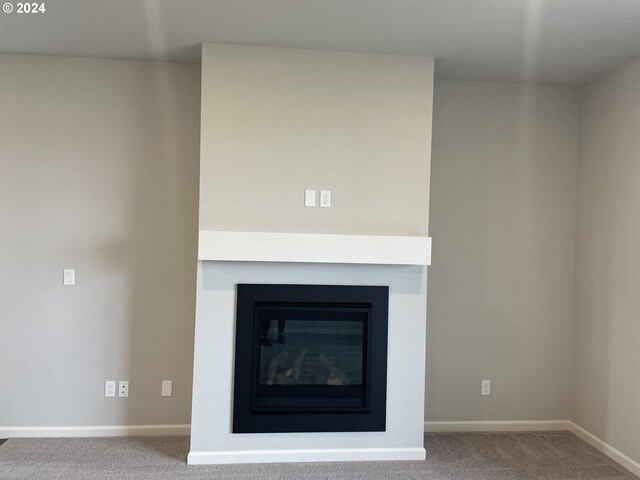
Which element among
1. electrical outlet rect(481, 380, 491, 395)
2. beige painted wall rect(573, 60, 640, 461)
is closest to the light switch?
electrical outlet rect(481, 380, 491, 395)

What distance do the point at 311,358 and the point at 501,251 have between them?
1.61 meters

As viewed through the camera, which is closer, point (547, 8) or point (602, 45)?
point (547, 8)

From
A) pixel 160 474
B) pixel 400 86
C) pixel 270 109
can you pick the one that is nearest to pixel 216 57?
pixel 270 109

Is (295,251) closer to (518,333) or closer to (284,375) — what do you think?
(284,375)

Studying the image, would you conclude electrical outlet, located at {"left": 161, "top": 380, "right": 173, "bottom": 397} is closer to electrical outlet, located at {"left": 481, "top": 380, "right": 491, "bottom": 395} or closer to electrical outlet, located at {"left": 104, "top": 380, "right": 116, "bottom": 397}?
electrical outlet, located at {"left": 104, "top": 380, "right": 116, "bottom": 397}

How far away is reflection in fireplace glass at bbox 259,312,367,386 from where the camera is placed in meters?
3.10

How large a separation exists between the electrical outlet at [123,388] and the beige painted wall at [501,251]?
6.91 ft

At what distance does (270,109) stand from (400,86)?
825mm

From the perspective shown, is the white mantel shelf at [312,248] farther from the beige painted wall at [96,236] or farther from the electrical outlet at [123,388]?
the electrical outlet at [123,388]

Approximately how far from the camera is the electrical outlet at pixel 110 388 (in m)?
3.41

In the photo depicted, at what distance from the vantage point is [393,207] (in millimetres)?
3148

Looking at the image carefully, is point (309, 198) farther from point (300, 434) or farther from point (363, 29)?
point (300, 434)

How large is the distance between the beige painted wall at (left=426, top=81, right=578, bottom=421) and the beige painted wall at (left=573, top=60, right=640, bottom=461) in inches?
4.9

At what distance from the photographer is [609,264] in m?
3.35
